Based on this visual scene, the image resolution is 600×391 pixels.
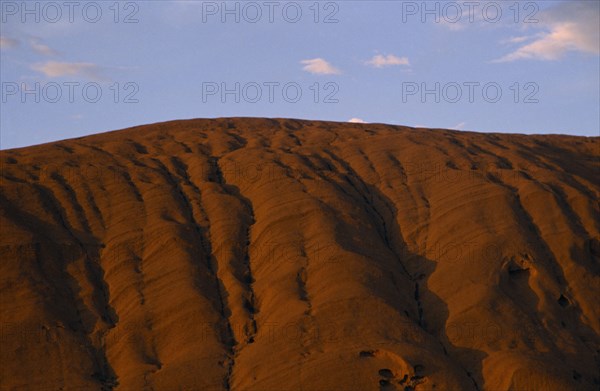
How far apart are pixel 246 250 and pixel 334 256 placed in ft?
13.5

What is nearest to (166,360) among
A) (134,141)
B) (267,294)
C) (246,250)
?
(267,294)

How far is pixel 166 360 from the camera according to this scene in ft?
101

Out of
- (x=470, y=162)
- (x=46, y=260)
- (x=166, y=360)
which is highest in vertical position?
(x=470, y=162)

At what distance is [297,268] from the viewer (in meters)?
33.9

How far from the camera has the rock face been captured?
30.1 meters

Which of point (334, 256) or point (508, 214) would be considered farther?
point (508, 214)

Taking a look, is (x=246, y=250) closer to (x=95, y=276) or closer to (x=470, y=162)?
(x=95, y=276)

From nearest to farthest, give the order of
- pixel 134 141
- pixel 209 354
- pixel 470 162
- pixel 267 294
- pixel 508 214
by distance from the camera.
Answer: pixel 209 354
pixel 267 294
pixel 508 214
pixel 470 162
pixel 134 141

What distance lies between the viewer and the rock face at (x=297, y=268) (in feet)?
98.6

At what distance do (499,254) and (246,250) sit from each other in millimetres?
10300

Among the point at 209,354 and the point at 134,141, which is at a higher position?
the point at 134,141

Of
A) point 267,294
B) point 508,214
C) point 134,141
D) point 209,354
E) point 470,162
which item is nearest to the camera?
point 209,354

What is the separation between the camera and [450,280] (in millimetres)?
34562

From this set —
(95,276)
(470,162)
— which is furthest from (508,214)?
(95,276)
